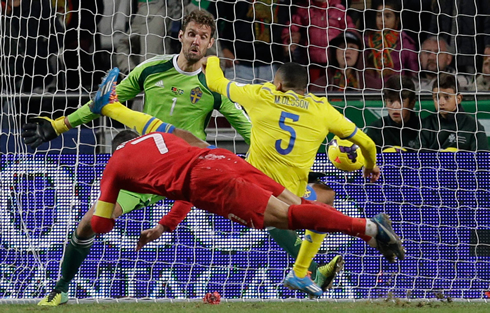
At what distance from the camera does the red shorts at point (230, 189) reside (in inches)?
211

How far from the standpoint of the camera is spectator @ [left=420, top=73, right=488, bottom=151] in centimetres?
820

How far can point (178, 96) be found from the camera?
7207mm

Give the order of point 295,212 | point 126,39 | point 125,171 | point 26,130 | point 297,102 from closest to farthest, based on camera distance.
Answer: point 295,212 → point 125,171 → point 297,102 → point 26,130 → point 126,39

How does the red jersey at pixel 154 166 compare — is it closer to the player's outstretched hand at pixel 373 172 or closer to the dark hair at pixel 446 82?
the player's outstretched hand at pixel 373 172

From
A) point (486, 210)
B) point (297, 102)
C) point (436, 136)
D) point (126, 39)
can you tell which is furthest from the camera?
point (126, 39)

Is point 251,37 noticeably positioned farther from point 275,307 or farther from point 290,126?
point 275,307

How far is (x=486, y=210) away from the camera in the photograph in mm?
7676

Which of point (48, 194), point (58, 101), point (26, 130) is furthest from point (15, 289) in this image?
point (58, 101)

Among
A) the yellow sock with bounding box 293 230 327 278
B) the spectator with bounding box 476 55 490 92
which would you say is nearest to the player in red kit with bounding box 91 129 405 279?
the yellow sock with bounding box 293 230 327 278

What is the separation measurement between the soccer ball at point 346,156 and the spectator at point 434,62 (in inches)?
109

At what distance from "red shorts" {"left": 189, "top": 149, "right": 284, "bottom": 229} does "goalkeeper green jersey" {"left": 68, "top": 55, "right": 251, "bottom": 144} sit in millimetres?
1689

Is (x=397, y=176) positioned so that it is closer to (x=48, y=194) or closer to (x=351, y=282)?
(x=351, y=282)

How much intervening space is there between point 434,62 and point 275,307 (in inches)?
162

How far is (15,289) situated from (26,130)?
5.32 feet
